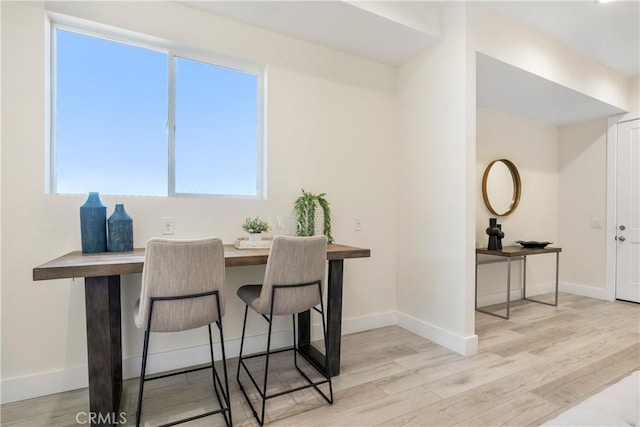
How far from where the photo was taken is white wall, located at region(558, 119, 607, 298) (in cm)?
419

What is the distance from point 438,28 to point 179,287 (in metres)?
2.76

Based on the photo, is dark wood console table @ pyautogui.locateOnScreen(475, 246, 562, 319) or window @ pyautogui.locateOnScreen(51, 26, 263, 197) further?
dark wood console table @ pyautogui.locateOnScreen(475, 246, 562, 319)

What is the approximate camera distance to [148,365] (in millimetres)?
2131

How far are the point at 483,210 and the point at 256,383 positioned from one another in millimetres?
3180

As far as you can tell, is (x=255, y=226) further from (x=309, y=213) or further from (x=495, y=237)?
(x=495, y=237)

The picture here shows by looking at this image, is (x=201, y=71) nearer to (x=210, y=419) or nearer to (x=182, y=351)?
(x=182, y=351)

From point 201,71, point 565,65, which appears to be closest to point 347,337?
point 201,71

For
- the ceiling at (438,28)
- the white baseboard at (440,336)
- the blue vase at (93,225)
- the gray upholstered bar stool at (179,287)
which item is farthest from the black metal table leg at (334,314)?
the ceiling at (438,28)

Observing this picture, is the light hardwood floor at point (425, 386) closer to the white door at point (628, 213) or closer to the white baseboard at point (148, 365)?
the white baseboard at point (148, 365)

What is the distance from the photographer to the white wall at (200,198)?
1.85m

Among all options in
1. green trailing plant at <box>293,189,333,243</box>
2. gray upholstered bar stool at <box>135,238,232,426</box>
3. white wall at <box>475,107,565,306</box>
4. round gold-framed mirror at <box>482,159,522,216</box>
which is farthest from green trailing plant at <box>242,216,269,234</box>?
round gold-framed mirror at <box>482,159,522,216</box>

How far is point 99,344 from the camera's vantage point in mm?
1513

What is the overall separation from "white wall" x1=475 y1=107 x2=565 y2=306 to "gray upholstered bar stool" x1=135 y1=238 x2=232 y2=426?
323 centimetres

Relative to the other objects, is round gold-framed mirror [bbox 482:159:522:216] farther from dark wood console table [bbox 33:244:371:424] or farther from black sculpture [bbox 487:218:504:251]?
dark wood console table [bbox 33:244:371:424]
